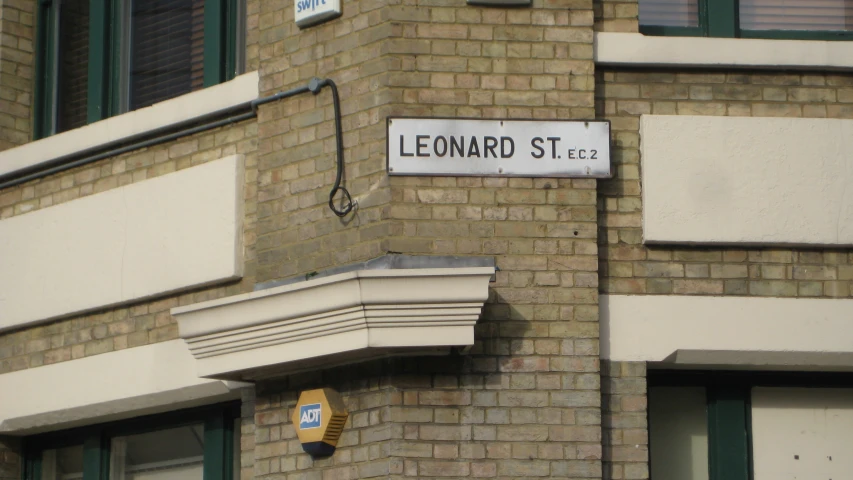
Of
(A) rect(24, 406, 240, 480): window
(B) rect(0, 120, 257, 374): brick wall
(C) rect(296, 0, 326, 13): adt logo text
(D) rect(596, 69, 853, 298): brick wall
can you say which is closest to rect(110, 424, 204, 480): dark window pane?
(A) rect(24, 406, 240, 480): window

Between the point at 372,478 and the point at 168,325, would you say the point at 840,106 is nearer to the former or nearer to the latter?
the point at 372,478

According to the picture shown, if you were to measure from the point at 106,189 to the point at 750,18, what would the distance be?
13.3ft

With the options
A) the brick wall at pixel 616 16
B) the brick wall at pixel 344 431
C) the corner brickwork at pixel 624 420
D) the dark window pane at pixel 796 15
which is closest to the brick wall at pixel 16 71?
the brick wall at pixel 344 431

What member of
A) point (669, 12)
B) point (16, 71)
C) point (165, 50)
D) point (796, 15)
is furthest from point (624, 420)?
point (16, 71)

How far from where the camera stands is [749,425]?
9.03 metres

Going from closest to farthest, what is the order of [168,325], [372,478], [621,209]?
[372,478], [621,209], [168,325]

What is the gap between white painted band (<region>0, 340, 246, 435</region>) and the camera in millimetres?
9516

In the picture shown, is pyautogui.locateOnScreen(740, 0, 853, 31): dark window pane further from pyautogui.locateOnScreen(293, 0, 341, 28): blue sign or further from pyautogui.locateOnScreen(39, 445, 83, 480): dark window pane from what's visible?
pyautogui.locateOnScreen(39, 445, 83, 480): dark window pane

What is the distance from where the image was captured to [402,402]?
27.0ft

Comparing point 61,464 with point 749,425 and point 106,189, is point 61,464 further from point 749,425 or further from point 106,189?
point 749,425

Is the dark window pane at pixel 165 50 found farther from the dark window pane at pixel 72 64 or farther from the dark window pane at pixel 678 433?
the dark window pane at pixel 678 433

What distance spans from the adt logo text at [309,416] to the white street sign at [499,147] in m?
1.31

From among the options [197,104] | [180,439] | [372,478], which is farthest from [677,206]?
[180,439]

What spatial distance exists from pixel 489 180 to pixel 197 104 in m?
2.10
